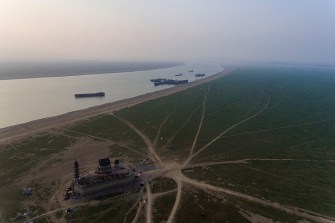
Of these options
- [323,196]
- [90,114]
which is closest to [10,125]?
[90,114]

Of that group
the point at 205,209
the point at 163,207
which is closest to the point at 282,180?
the point at 205,209

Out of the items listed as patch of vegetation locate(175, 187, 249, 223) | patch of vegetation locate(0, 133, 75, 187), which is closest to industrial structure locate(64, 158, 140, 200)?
patch of vegetation locate(175, 187, 249, 223)

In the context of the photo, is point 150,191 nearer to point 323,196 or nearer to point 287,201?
point 287,201

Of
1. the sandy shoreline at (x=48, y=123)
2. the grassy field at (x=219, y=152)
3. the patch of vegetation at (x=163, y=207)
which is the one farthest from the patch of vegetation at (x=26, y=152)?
the patch of vegetation at (x=163, y=207)

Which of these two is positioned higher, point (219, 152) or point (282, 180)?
point (219, 152)

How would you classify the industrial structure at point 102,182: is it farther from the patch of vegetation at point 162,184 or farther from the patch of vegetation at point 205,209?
the patch of vegetation at point 205,209

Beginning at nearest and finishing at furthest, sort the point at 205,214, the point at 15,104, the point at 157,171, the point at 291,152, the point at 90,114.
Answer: the point at 205,214 < the point at 157,171 < the point at 291,152 < the point at 90,114 < the point at 15,104

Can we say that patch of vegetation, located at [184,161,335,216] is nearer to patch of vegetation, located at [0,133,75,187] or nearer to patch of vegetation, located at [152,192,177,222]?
patch of vegetation, located at [152,192,177,222]

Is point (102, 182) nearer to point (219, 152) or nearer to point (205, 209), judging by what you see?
point (205, 209)

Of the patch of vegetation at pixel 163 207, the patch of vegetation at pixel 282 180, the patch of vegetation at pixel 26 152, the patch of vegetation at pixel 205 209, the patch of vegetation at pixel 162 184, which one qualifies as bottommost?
the patch of vegetation at pixel 282 180
